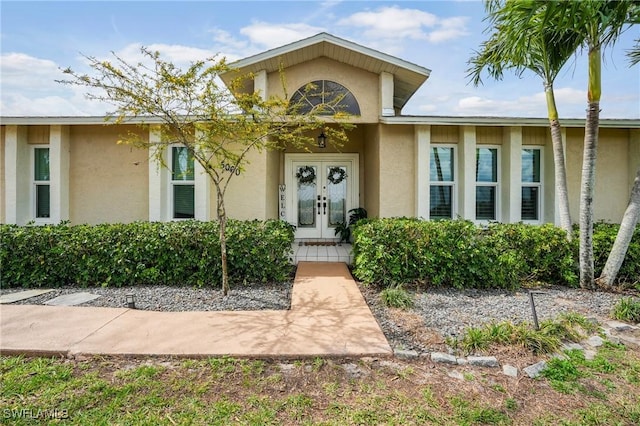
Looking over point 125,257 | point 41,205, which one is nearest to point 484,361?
point 125,257

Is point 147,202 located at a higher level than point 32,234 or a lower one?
higher

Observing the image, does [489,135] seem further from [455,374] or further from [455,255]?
[455,374]

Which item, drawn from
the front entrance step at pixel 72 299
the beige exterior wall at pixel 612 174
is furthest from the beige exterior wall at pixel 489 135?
the front entrance step at pixel 72 299

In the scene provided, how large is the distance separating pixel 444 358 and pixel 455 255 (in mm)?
2758

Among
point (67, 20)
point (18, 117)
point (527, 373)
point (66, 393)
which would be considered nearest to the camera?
point (66, 393)

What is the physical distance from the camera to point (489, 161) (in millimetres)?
8492

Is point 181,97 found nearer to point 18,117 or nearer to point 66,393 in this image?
point 66,393

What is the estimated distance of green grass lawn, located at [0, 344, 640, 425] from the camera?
2514 millimetres

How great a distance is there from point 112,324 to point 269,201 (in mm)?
5342

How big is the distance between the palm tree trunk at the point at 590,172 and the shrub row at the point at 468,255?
0.71 ft

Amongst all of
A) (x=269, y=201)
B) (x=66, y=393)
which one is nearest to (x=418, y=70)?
(x=269, y=201)

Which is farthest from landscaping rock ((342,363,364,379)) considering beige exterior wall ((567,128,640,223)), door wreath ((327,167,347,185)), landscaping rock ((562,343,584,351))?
beige exterior wall ((567,128,640,223))

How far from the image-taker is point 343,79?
816 cm

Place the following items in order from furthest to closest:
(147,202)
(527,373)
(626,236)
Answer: (147,202) → (626,236) → (527,373)
